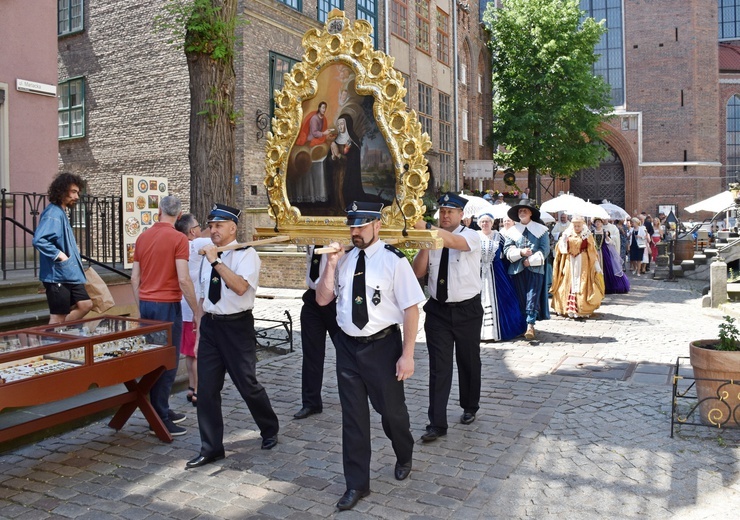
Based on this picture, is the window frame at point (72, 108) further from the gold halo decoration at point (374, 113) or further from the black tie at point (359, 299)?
the black tie at point (359, 299)

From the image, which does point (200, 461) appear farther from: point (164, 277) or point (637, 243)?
point (637, 243)

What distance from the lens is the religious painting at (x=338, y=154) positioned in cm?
598

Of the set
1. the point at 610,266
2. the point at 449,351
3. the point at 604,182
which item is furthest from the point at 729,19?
the point at 449,351

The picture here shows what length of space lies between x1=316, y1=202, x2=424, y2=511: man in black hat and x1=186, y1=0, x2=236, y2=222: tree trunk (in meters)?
4.99

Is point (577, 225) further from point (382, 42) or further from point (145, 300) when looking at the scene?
point (382, 42)

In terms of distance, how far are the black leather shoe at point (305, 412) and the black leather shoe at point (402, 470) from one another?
1.81 meters

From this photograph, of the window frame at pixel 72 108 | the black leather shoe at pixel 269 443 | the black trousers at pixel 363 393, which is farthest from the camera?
the window frame at pixel 72 108

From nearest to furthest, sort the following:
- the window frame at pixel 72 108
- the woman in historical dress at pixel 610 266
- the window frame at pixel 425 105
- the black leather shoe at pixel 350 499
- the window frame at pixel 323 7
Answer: the black leather shoe at pixel 350 499 → the woman in historical dress at pixel 610 266 → the window frame at pixel 323 7 → the window frame at pixel 72 108 → the window frame at pixel 425 105

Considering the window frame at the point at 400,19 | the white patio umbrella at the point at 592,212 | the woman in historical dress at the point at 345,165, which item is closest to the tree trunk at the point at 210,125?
the woman in historical dress at the point at 345,165

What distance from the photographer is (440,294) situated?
625 centimetres

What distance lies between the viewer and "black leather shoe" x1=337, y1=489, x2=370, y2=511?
182 inches

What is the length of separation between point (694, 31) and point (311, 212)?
46785 millimetres

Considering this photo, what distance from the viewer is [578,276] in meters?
13.3

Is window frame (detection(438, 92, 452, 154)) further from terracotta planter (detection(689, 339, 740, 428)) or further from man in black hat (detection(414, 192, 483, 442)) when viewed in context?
terracotta planter (detection(689, 339, 740, 428))
